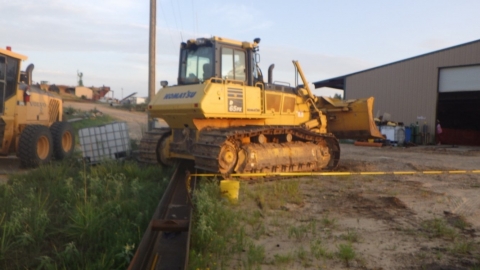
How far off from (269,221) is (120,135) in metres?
7.57

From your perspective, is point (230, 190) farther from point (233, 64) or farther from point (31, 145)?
point (31, 145)

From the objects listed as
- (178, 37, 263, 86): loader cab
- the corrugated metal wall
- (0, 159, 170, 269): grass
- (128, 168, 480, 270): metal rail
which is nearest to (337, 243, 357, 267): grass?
(128, 168, 480, 270): metal rail

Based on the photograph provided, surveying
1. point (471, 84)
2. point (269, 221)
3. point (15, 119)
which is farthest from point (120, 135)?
point (471, 84)

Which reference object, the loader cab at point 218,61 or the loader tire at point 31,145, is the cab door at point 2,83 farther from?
the loader cab at point 218,61

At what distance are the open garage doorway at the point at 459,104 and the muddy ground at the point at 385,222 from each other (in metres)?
13.9

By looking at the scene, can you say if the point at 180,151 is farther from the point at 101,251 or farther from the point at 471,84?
the point at 471,84

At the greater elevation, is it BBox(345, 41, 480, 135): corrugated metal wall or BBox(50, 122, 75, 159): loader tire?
BBox(345, 41, 480, 135): corrugated metal wall

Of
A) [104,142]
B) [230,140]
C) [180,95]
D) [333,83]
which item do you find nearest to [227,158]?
[230,140]

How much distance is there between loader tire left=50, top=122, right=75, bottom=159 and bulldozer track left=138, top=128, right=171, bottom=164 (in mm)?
3062

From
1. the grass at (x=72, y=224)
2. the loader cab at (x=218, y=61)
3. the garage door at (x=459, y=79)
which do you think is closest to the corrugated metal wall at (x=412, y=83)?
the garage door at (x=459, y=79)

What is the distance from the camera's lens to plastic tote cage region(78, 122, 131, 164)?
13086 millimetres

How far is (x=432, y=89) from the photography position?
24922mm

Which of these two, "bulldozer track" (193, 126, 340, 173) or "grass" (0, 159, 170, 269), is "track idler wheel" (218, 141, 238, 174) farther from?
"grass" (0, 159, 170, 269)

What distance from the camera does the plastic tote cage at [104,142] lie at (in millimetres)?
13086
